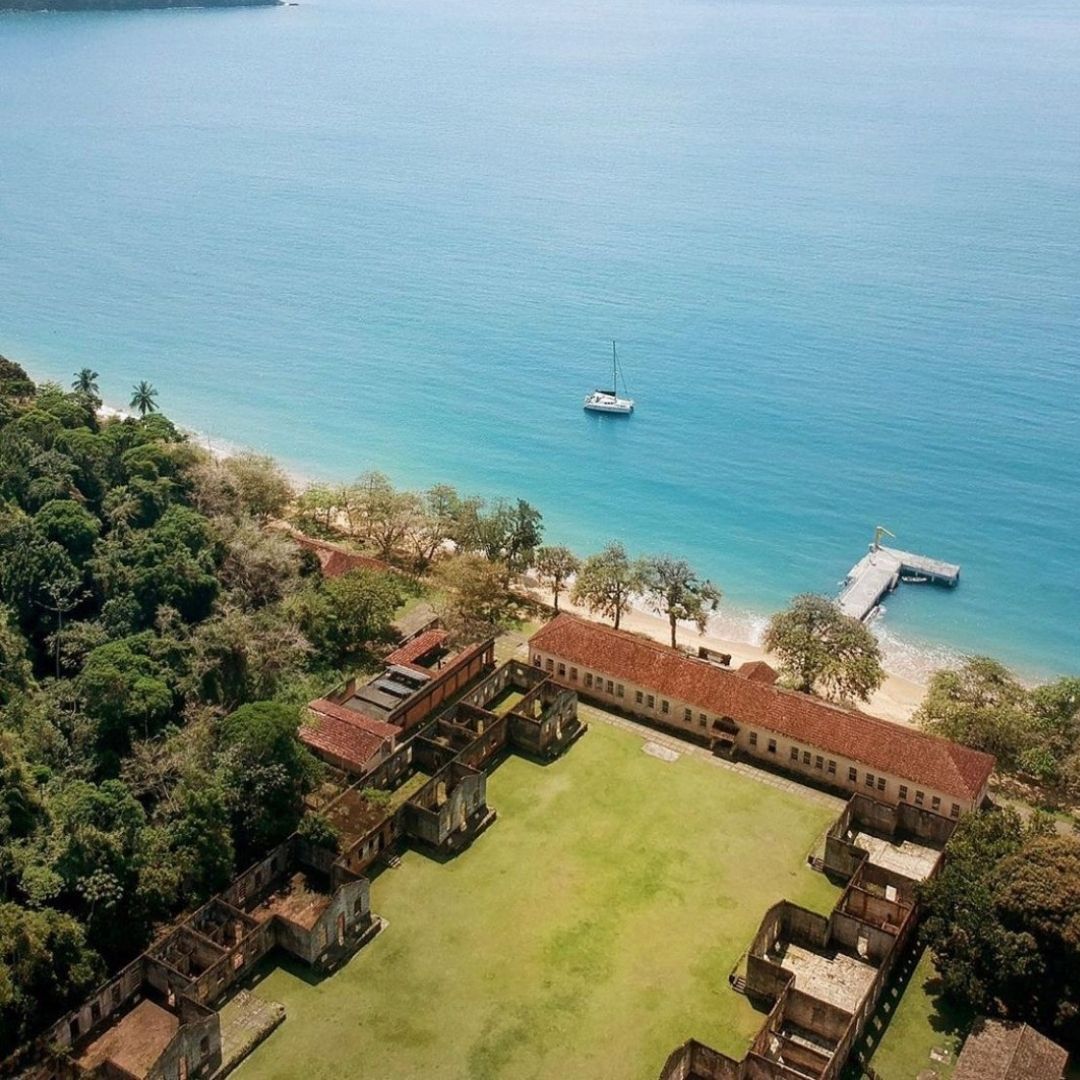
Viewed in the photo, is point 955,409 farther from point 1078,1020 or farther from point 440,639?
point 1078,1020

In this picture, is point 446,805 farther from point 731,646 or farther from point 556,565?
point 731,646

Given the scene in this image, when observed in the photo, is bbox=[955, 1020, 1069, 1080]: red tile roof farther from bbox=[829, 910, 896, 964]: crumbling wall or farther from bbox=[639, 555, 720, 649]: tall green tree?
bbox=[639, 555, 720, 649]: tall green tree

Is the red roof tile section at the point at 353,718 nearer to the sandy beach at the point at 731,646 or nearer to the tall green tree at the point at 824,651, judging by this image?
the sandy beach at the point at 731,646

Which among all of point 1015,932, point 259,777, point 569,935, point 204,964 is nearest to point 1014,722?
point 1015,932

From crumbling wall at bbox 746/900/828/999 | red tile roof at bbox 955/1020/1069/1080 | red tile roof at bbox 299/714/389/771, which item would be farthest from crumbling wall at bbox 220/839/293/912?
red tile roof at bbox 955/1020/1069/1080

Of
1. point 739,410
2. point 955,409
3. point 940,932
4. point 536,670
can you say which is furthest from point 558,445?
point 940,932

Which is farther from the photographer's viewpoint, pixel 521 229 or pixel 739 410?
pixel 521 229
